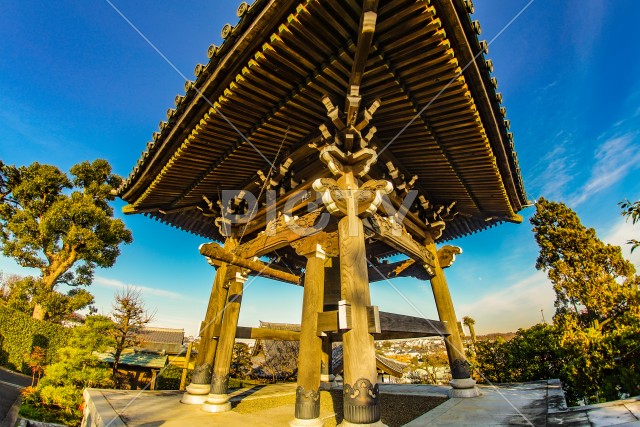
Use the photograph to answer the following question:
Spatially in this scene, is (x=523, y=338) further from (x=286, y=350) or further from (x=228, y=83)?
(x=286, y=350)

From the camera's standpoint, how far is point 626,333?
667 cm

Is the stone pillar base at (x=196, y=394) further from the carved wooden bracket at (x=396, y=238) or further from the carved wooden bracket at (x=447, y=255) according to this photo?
the carved wooden bracket at (x=447, y=255)

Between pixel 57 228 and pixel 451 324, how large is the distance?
75.6 feet

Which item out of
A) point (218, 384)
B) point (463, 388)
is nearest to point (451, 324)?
point (463, 388)

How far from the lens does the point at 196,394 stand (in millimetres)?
6477

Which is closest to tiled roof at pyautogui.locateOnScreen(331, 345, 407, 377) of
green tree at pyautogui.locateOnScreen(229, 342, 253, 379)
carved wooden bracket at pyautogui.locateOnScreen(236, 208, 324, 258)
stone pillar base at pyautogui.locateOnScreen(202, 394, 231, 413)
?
green tree at pyautogui.locateOnScreen(229, 342, 253, 379)

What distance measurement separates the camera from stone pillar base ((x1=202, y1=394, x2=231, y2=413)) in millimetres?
5891

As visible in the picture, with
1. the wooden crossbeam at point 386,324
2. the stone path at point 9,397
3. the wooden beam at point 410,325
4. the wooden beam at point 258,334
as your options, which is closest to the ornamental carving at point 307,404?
the wooden crossbeam at point 386,324

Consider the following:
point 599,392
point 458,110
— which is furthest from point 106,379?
point 599,392

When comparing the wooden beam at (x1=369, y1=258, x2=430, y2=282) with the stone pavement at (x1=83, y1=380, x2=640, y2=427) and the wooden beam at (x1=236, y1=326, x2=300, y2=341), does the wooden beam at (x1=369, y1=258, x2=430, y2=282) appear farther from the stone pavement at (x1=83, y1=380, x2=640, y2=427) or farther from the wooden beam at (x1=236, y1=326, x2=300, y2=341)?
the wooden beam at (x1=236, y1=326, x2=300, y2=341)

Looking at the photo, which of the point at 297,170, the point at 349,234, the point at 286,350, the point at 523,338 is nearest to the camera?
the point at 349,234

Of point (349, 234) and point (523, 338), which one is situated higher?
point (349, 234)

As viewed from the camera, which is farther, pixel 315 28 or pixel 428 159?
pixel 428 159

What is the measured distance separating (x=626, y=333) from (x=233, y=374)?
18.5 meters
